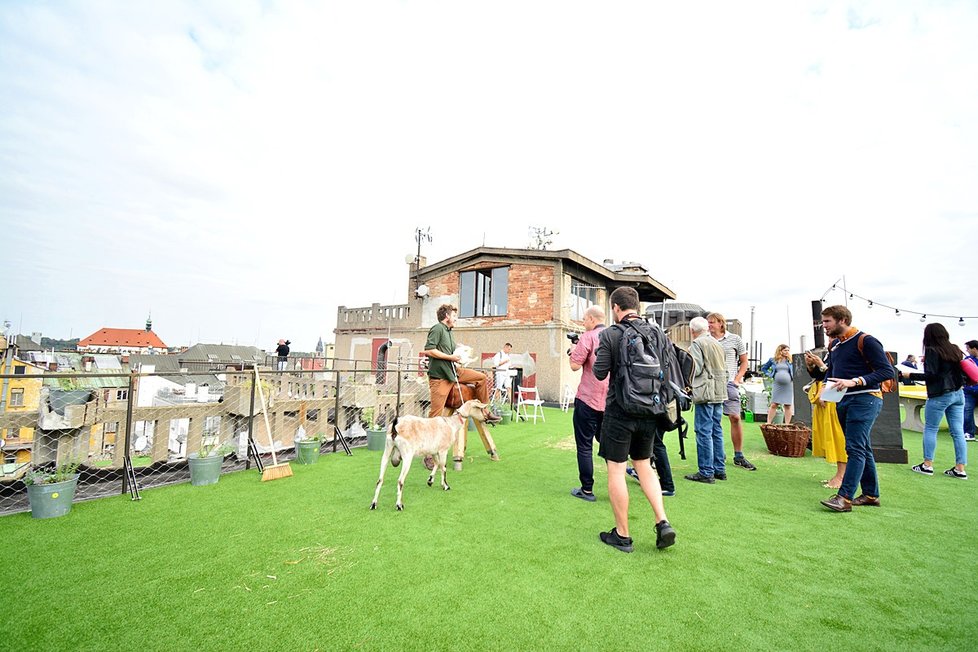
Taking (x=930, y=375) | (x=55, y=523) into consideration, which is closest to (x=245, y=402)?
(x=55, y=523)

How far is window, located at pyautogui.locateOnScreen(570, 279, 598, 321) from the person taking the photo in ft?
53.7

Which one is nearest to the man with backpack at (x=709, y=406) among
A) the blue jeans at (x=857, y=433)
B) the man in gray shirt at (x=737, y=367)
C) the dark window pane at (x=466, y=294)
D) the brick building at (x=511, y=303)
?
the man in gray shirt at (x=737, y=367)

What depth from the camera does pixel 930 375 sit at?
5453mm

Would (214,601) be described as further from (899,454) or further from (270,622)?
(899,454)

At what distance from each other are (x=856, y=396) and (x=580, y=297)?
13052 mm

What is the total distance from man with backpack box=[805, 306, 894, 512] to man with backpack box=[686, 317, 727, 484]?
43.7 inches

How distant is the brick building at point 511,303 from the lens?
15195 millimetres

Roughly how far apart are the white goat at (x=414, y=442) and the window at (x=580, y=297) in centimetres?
1192

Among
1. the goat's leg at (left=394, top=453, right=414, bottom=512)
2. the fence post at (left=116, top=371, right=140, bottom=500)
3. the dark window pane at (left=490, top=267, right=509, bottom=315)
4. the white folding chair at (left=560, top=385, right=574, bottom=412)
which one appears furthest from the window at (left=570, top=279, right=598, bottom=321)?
the fence post at (left=116, top=371, right=140, bottom=500)

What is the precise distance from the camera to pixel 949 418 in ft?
18.0

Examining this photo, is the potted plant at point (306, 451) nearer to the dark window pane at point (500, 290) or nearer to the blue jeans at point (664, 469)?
the blue jeans at point (664, 469)

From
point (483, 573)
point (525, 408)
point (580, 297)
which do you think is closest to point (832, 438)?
point (483, 573)

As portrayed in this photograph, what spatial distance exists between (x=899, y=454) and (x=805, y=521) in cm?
406

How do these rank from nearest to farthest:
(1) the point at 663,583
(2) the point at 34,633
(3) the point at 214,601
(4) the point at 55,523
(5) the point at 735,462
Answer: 1. (2) the point at 34,633
2. (3) the point at 214,601
3. (1) the point at 663,583
4. (4) the point at 55,523
5. (5) the point at 735,462
